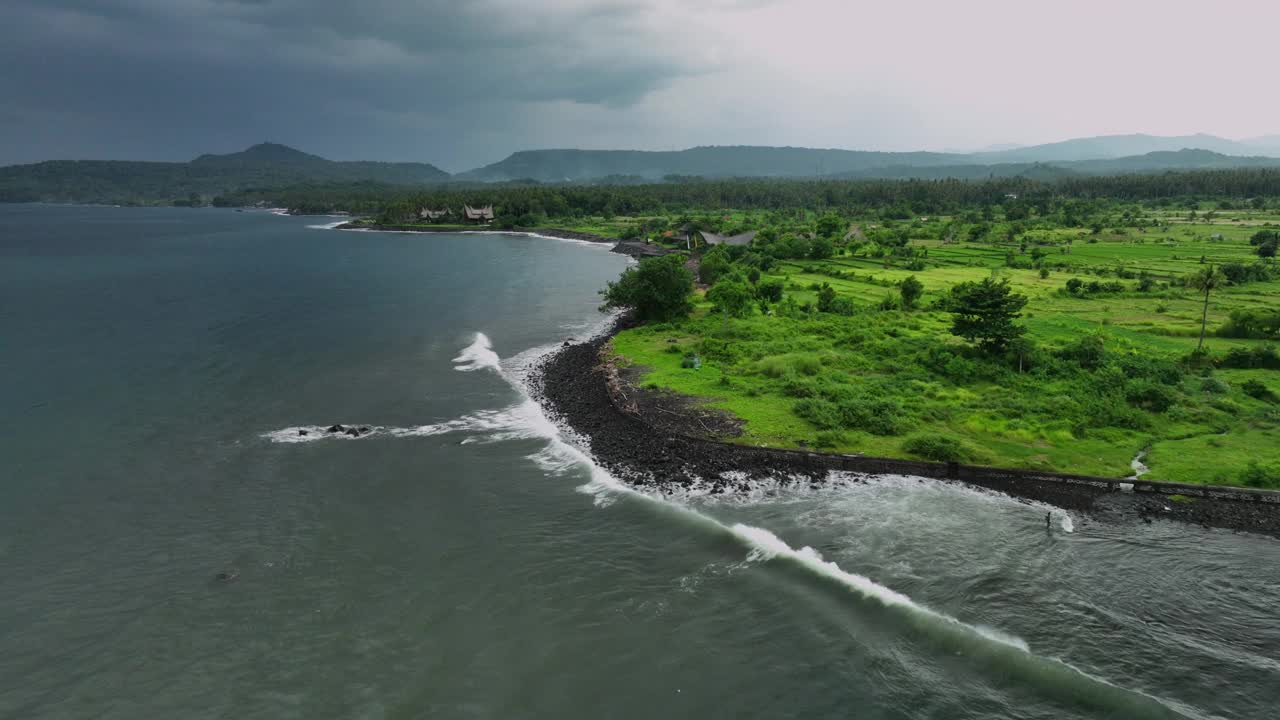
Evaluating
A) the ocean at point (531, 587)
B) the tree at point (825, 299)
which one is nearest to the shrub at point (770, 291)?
the tree at point (825, 299)

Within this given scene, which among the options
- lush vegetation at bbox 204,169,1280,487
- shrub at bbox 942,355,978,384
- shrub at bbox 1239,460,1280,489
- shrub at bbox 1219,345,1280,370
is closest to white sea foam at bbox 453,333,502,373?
lush vegetation at bbox 204,169,1280,487

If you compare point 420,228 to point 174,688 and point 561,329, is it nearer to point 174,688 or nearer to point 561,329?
point 561,329

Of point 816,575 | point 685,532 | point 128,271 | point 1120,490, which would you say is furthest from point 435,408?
point 128,271

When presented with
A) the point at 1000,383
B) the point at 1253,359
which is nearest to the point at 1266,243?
the point at 1253,359

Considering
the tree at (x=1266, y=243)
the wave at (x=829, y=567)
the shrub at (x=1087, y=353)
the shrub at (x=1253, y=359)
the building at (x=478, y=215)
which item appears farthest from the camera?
the building at (x=478, y=215)

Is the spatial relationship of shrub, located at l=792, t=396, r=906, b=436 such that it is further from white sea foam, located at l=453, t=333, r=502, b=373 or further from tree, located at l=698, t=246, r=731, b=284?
tree, located at l=698, t=246, r=731, b=284

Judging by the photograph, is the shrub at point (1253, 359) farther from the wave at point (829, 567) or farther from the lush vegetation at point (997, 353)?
the wave at point (829, 567)

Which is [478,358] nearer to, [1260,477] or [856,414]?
[856,414]
